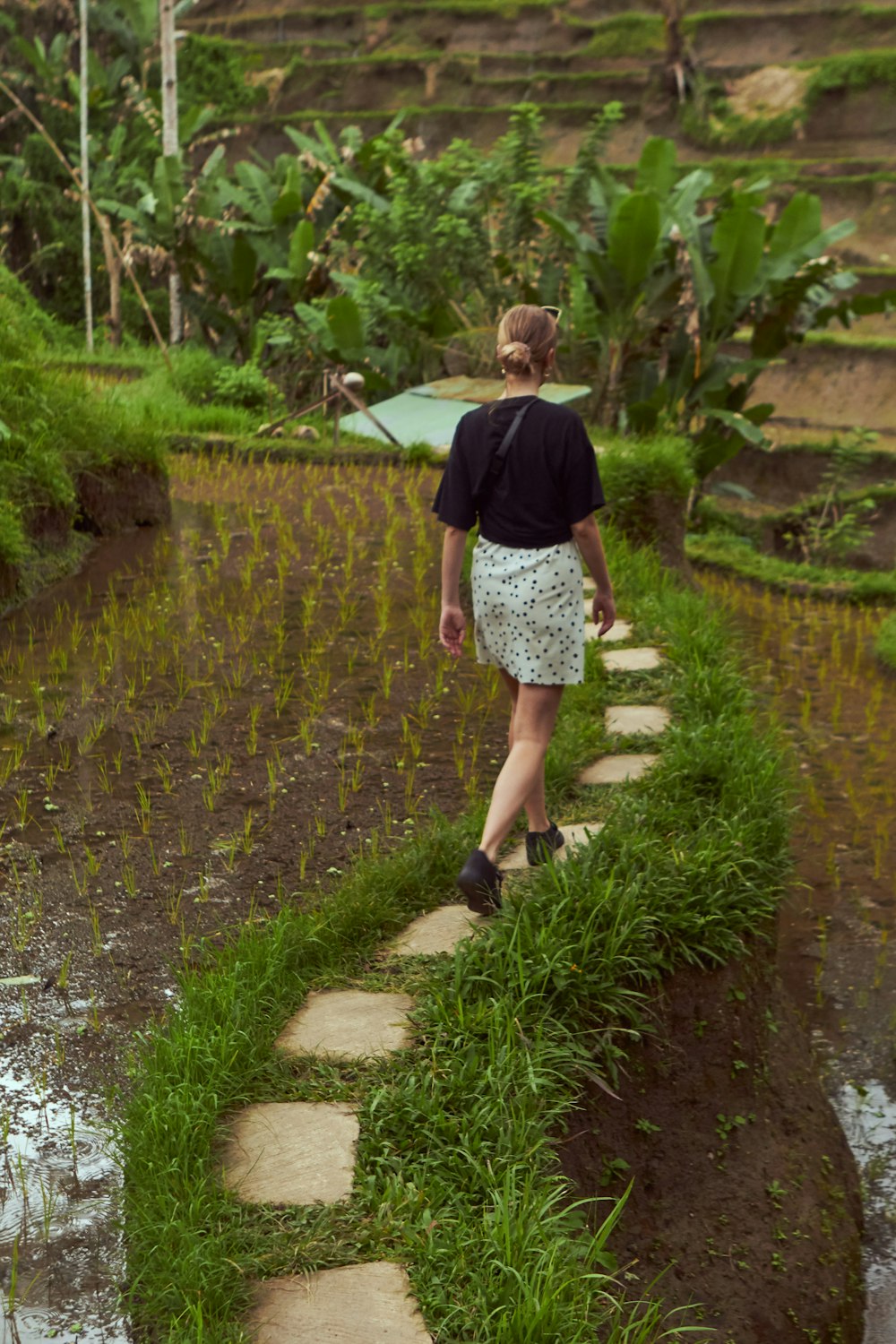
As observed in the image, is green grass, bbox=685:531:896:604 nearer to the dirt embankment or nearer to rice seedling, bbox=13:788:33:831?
the dirt embankment

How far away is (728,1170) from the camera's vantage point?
10.9 ft

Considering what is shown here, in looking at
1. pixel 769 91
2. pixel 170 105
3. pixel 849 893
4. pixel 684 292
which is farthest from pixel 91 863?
pixel 769 91

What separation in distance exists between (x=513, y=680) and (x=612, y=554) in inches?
132

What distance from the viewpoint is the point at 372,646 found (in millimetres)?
5879

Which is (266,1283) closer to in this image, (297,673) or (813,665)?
(297,673)

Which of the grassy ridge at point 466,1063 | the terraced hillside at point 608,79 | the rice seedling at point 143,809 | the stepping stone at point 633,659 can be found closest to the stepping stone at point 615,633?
the stepping stone at point 633,659

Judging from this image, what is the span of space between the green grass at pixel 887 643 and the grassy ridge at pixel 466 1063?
3.53m

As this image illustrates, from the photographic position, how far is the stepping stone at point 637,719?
4.62m

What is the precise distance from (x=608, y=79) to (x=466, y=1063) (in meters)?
27.4

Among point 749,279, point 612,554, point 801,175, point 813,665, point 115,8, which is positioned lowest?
point 813,665

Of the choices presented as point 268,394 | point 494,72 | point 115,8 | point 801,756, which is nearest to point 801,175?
point 494,72

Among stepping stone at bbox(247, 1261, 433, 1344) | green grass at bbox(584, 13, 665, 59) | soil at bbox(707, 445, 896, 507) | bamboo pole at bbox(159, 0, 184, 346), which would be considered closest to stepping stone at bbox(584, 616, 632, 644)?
stepping stone at bbox(247, 1261, 433, 1344)

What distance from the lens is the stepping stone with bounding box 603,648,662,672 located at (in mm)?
5262

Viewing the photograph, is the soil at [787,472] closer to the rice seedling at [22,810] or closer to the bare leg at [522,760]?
the rice seedling at [22,810]
